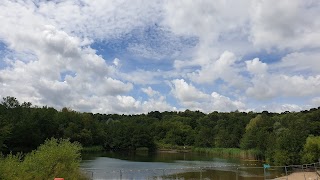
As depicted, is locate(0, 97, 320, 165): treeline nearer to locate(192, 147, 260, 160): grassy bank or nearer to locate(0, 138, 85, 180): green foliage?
locate(192, 147, 260, 160): grassy bank

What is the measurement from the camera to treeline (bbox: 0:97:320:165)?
182ft

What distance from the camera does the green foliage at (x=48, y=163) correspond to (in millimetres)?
24709

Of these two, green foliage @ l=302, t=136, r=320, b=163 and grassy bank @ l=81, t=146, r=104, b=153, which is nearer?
green foliage @ l=302, t=136, r=320, b=163

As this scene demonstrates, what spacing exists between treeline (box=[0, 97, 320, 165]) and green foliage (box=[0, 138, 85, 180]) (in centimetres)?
2668

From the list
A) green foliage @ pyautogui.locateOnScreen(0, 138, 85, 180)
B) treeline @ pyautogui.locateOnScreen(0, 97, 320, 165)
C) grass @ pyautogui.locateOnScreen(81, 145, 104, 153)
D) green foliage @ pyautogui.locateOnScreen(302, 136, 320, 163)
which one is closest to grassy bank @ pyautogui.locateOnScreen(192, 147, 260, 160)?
treeline @ pyautogui.locateOnScreen(0, 97, 320, 165)

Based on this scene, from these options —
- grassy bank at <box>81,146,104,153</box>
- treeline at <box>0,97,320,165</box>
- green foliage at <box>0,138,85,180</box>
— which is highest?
treeline at <box>0,97,320,165</box>

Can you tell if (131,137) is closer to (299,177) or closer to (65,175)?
(299,177)

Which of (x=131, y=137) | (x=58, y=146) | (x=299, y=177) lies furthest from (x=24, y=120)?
(x=299, y=177)

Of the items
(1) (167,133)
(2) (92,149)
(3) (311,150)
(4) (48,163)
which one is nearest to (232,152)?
(3) (311,150)

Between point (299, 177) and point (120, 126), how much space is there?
89056 mm

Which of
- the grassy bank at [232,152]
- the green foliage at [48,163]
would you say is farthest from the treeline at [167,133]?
the green foliage at [48,163]

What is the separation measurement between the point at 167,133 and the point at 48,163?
368 feet

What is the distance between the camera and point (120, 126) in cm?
12625

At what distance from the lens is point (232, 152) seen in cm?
9512
